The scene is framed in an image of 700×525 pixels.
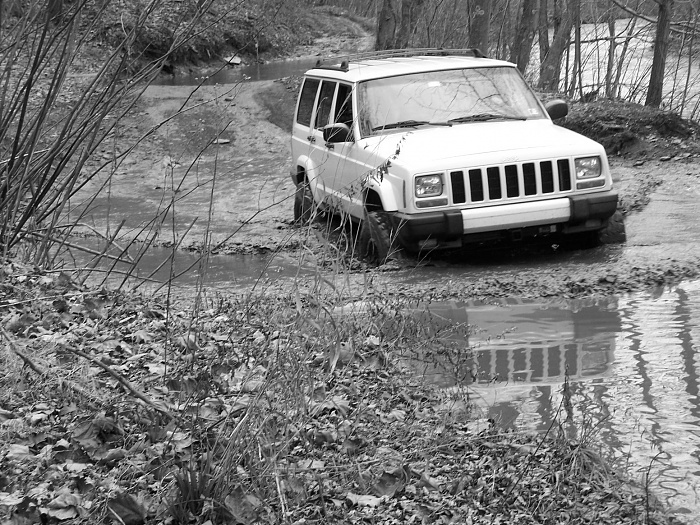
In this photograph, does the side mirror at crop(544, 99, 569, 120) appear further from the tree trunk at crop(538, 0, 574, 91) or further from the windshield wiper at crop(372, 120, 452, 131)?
the tree trunk at crop(538, 0, 574, 91)

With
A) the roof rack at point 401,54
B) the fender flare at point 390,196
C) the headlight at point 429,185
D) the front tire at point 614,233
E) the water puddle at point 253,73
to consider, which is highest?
the roof rack at point 401,54

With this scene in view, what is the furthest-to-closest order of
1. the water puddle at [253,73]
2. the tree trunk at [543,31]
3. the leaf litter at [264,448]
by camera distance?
the tree trunk at [543,31], the water puddle at [253,73], the leaf litter at [264,448]

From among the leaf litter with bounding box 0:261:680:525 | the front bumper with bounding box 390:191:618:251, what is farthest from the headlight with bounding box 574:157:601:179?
the leaf litter with bounding box 0:261:680:525

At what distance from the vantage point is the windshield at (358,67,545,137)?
8.58 m

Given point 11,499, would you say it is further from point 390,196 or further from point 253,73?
point 253,73

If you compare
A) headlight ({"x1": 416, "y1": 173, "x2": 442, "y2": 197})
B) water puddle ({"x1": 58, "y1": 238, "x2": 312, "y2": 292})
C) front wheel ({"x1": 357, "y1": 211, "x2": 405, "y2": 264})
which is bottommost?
water puddle ({"x1": 58, "y1": 238, "x2": 312, "y2": 292})

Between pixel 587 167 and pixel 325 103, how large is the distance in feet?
10.1

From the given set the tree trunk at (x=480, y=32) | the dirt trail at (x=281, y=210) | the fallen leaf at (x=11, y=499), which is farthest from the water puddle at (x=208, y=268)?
the tree trunk at (x=480, y=32)

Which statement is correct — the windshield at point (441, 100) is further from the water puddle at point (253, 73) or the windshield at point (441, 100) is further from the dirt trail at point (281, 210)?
the water puddle at point (253, 73)

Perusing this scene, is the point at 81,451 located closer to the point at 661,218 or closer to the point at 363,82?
the point at 363,82

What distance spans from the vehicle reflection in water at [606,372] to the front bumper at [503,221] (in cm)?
102

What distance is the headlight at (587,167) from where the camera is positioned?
791 cm

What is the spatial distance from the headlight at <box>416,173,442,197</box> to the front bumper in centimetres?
19

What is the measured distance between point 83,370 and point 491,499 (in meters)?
1.99
